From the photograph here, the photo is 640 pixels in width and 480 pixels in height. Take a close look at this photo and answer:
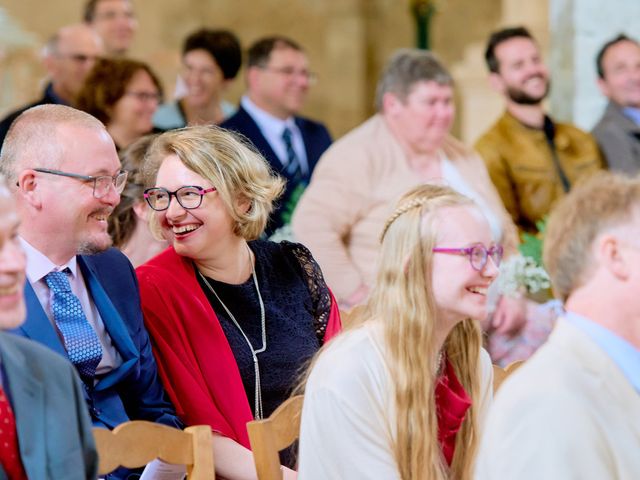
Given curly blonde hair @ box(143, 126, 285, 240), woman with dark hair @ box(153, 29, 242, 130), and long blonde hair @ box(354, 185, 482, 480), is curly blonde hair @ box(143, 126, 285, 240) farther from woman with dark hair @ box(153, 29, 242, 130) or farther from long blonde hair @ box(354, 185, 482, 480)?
woman with dark hair @ box(153, 29, 242, 130)

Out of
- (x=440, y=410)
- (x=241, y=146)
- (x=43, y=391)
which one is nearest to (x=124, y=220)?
(x=241, y=146)

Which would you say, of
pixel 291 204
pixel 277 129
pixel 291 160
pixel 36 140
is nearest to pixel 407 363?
pixel 36 140

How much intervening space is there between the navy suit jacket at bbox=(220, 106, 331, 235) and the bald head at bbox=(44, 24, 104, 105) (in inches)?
30.0

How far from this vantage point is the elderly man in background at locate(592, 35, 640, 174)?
6.38 m

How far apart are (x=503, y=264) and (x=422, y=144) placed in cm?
74

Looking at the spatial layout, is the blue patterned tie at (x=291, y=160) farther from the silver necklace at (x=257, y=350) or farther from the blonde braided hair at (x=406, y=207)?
the blonde braided hair at (x=406, y=207)

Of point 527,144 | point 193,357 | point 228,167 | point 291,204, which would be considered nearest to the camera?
point 193,357

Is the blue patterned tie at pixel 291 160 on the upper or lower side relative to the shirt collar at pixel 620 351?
lower

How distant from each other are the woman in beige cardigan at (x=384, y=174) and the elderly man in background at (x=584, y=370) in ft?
8.71

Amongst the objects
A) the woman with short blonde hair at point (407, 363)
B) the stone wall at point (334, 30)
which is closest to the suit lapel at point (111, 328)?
the woman with short blonde hair at point (407, 363)

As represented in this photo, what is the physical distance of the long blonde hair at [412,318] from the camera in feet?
9.31

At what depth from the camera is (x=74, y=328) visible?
3.06 meters

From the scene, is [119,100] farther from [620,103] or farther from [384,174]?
[620,103]

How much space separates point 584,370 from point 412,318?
655 millimetres
